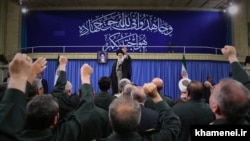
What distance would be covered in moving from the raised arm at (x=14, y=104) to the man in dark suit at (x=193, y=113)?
205 cm

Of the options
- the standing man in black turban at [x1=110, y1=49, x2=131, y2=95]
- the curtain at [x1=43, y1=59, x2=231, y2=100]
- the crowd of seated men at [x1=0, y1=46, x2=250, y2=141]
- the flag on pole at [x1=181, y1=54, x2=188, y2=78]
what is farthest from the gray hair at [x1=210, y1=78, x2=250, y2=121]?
the curtain at [x1=43, y1=59, x2=231, y2=100]

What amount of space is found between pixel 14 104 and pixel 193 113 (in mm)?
2125

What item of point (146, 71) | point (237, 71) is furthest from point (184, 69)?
point (237, 71)

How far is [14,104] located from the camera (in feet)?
4.03

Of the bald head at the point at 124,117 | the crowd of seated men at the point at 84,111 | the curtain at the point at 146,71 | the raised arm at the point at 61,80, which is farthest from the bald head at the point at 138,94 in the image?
the curtain at the point at 146,71

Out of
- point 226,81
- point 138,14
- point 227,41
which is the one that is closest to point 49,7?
point 138,14

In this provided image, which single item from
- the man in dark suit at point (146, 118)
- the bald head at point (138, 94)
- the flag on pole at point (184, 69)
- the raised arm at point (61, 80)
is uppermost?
the flag on pole at point (184, 69)

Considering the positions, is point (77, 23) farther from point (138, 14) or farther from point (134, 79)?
point (134, 79)

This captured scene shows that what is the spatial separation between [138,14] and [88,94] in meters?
14.5

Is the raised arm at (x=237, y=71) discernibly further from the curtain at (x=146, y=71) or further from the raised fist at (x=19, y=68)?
the curtain at (x=146, y=71)

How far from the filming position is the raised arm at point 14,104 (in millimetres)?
1215

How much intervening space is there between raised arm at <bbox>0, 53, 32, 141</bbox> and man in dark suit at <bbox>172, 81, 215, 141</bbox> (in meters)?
2.05

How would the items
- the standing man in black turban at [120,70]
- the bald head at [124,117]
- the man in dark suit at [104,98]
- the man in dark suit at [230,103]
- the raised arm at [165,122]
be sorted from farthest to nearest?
the standing man in black turban at [120,70], the man in dark suit at [104,98], the raised arm at [165,122], the bald head at [124,117], the man in dark suit at [230,103]

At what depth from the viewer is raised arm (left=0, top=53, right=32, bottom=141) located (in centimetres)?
121
